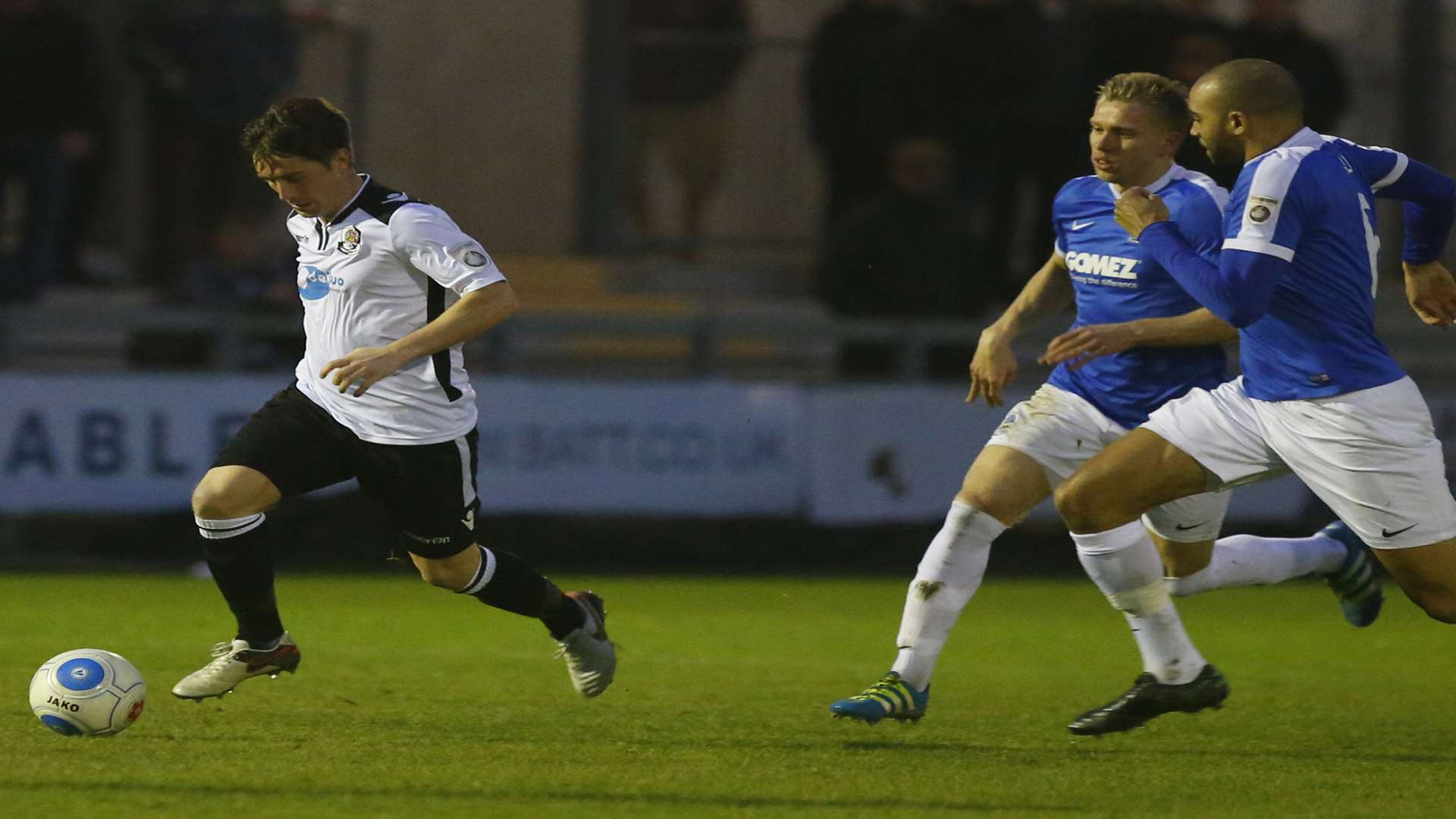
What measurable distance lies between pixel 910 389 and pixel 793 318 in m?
0.81

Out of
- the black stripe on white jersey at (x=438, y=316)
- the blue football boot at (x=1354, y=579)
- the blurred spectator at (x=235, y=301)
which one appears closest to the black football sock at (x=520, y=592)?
the black stripe on white jersey at (x=438, y=316)

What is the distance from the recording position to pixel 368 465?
674 cm

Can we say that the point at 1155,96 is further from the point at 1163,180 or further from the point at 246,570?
the point at 246,570

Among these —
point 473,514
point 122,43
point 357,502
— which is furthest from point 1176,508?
point 122,43

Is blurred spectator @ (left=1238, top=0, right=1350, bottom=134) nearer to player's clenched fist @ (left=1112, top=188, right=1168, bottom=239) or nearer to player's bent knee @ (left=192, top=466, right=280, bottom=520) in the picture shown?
player's clenched fist @ (left=1112, top=188, right=1168, bottom=239)

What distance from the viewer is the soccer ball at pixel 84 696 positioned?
20.3ft

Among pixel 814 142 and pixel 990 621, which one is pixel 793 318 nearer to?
pixel 814 142

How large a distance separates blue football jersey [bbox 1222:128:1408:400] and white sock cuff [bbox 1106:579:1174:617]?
69 cm

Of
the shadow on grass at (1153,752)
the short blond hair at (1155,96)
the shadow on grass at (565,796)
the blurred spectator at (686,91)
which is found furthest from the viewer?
the blurred spectator at (686,91)

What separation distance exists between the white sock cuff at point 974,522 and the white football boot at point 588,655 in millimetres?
1284

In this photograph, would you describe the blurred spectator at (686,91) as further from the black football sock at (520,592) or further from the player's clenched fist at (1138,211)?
the player's clenched fist at (1138,211)

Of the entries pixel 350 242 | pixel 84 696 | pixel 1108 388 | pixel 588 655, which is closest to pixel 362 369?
pixel 350 242

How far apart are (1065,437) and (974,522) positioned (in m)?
0.43

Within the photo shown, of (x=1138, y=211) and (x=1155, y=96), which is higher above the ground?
(x=1155, y=96)
